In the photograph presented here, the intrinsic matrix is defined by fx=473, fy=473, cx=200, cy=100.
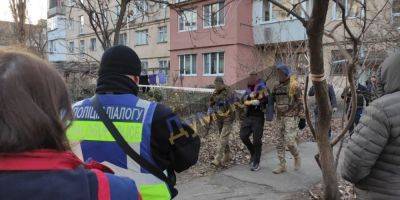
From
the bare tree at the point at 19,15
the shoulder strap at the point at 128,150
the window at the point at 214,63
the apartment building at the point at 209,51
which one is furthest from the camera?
the window at the point at 214,63

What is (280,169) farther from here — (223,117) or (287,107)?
(223,117)

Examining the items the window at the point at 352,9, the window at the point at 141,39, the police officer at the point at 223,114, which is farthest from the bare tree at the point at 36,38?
the window at the point at 141,39

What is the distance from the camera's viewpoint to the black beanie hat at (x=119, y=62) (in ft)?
9.45

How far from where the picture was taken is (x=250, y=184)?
7543mm

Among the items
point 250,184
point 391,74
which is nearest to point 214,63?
point 250,184

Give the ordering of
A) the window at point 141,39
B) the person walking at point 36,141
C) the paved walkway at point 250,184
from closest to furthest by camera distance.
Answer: the person walking at point 36,141
the paved walkway at point 250,184
the window at point 141,39

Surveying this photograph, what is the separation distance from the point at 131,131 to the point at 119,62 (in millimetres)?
459

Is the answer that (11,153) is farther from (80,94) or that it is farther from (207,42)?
(207,42)

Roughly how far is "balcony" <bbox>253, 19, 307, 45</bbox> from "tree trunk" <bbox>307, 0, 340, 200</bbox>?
1766 centimetres

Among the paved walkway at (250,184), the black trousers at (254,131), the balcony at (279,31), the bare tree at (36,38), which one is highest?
the balcony at (279,31)

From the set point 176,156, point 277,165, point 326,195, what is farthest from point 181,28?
point 176,156

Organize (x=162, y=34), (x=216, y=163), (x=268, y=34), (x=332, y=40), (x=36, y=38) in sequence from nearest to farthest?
(x=332, y=40), (x=216, y=163), (x=36, y=38), (x=268, y=34), (x=162, y=34)

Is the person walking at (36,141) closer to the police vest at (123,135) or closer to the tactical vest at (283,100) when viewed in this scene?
the police vest at (123,135)

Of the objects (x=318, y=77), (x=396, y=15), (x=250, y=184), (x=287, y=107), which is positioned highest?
(x=396, y=15)
